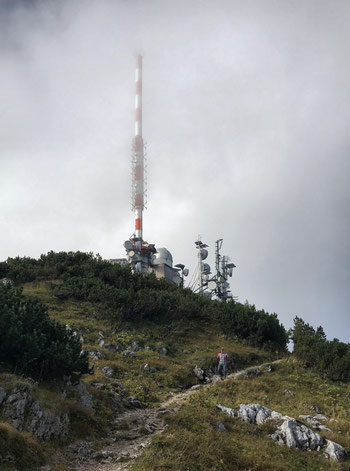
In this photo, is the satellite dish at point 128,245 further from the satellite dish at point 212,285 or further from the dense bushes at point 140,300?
the dense bushes at point 140,300

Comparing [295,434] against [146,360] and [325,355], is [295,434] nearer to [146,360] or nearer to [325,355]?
[146,360]

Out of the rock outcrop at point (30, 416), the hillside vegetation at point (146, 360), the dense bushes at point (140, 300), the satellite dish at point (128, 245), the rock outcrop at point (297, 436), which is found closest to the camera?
the rock outcrop at point (30, 416)

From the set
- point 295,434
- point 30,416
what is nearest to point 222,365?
point 295,434

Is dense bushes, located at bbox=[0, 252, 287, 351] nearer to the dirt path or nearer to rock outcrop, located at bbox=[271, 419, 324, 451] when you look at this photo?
the dirt path

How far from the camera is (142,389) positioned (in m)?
19.7

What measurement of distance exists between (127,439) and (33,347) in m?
4.53

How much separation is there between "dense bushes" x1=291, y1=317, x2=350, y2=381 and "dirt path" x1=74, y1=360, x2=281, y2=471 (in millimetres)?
10054

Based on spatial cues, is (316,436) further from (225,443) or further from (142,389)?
(142,389)

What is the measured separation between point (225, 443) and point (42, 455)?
5473 millimetres

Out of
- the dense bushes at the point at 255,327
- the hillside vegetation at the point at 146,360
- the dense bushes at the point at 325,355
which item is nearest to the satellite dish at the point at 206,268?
the hillside vegetation at the point at 146,360

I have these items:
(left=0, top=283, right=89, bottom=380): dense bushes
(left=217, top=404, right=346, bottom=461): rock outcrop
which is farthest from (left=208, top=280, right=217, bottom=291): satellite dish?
(left=0, top=283, right=89, bottom=380): dense bushes

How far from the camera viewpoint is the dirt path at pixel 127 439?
1203 cm

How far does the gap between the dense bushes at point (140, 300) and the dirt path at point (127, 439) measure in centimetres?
1315

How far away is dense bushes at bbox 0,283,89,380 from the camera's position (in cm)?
1508
